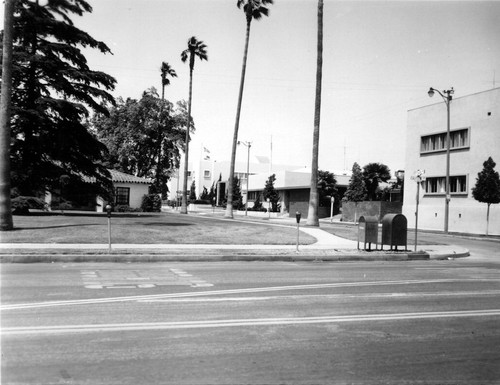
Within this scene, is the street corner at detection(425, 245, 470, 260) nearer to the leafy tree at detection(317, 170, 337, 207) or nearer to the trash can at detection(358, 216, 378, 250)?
the trash can at detection(358, 216, 378, 250)

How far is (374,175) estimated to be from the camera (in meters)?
55.7

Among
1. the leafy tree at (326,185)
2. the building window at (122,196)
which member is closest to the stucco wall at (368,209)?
the leafy tree at (326,185)

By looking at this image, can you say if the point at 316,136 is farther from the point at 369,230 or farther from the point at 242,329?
the point at 242,329

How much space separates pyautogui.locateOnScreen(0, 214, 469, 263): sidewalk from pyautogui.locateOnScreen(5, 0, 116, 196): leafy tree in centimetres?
1326

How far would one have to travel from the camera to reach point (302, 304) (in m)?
8.03

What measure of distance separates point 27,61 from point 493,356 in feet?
89.1

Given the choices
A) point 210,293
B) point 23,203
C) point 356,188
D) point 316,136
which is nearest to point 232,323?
point 210,293

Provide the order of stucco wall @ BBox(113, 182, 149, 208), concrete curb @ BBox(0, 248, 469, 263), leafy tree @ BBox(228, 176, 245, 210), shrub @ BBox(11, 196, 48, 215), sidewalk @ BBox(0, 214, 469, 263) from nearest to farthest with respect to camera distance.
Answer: concrete curb @ BBox(0, 248, 469, 263) → sidewalk @ BBox(0, 214, 469, 263) → shrub @ BBox(11, 196, 48, 215) → stucco wall @ BBox(113, 182, 149, 208) → leafy tree @ BBox(228, 176, 245, 210)

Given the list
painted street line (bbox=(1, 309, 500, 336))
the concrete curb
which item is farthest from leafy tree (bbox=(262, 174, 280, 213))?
painted street line (bbox=(1, 309, 500, 336))

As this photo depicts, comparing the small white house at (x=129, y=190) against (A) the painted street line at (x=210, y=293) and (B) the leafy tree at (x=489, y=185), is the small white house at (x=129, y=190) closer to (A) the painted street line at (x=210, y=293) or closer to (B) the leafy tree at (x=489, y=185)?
(B) the leafy tree at (x=489, y=185)

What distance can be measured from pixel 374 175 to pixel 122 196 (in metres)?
27.3

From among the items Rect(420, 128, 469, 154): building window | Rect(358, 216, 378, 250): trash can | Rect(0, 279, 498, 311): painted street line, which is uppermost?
Rect(420, 128, 469, 154): building window

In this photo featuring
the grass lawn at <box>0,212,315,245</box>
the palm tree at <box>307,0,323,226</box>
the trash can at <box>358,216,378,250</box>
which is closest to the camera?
the grass lawn at <box>0,212,315,245</box>

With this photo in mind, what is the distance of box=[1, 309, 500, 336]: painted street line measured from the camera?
5.86 m
